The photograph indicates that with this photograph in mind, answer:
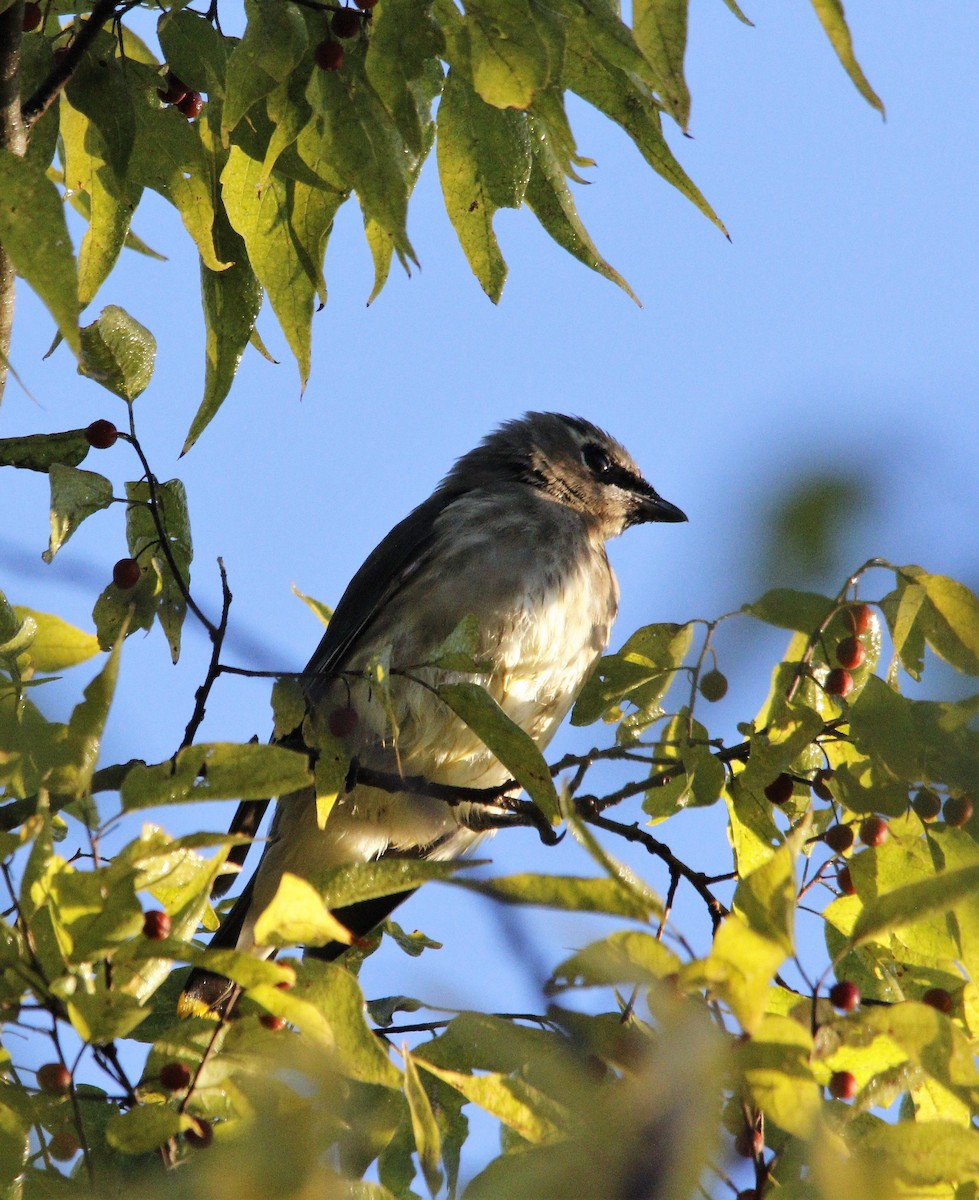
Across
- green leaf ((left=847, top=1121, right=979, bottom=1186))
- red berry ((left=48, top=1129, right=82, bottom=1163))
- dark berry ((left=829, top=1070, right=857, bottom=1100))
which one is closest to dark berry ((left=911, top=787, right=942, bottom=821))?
dark berry ((left=829, top=1070, right=857, bottom=1100))

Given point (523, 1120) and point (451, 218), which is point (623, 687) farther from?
point (523, 1120)

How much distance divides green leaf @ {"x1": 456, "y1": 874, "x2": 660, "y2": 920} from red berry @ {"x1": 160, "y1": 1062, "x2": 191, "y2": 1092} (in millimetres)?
929

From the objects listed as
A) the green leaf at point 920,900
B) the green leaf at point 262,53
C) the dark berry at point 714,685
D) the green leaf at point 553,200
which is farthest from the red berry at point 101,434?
the green leaf at point 920,900

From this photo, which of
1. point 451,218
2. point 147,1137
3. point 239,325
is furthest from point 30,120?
point 147,1137

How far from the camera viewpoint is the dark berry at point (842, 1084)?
268cm

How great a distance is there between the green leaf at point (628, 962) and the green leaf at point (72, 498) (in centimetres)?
183

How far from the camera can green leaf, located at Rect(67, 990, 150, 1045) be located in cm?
235

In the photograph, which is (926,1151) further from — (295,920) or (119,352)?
(119,352)

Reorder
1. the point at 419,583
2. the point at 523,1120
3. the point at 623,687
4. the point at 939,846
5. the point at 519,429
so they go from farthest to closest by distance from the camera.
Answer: the point at 519,429 < the point at 419,583 < the point at 623,687 < the point at 939,846 < the point at 523,1120

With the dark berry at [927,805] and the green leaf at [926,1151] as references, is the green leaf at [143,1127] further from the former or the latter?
the dark berry at [927,805]

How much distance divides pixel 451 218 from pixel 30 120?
1.06 m

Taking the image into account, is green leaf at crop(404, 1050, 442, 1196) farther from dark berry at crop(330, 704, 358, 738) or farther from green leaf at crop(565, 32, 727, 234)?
green leaf at crop(565, 32, 727, 234)

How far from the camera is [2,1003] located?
2.52 m

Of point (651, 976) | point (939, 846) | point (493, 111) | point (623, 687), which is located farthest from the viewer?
point (623, 687)
